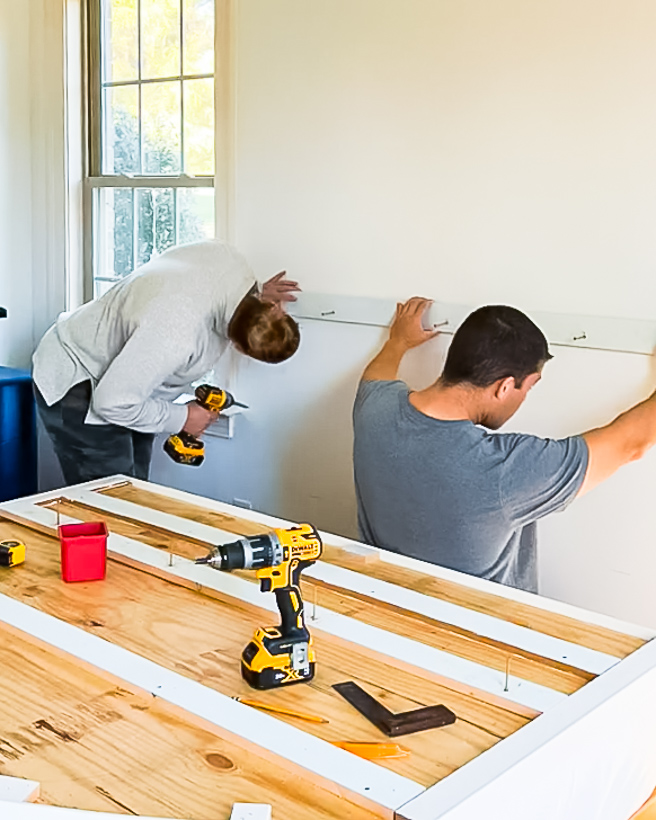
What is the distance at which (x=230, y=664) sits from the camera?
4.93 ft

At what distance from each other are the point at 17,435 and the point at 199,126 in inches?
54.0

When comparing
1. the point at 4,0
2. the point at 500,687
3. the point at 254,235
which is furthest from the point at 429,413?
the point at 4,0

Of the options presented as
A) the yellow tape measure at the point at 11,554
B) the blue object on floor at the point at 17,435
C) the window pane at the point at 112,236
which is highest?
the window pane at the point at 112,236

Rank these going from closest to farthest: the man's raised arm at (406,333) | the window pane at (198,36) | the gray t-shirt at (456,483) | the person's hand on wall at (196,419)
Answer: the gray t-shirt at (456,483) < the man's raised arm at (406,333) < the person's hand on wall at (196,419) < the window pane at (198,36)

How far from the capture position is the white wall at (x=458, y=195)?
2594 mm

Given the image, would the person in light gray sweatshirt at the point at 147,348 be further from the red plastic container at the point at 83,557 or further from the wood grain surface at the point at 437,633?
the red plastic container at the point at 83,557

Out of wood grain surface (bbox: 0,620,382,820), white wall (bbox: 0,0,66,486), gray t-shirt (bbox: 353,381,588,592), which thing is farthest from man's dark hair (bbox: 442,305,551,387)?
white wall (bbox: 0,0,66,486)

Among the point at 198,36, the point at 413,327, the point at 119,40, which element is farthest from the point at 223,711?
the point at 119,40

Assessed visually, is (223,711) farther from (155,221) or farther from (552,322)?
(155,221)

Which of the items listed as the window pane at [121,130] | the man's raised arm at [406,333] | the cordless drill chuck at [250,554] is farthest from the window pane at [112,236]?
the cordless drill chuck at [250,554]

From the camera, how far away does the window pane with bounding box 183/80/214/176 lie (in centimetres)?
367

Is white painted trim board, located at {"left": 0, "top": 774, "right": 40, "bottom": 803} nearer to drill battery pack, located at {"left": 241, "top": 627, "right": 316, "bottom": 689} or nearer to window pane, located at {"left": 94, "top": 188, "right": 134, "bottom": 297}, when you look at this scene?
drill battery pack, located at {"left": 241, "top": 627, "right": 316, "bottom": 689}

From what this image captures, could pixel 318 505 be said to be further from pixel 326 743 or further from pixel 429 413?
pixel 326 743

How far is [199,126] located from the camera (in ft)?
12.2
